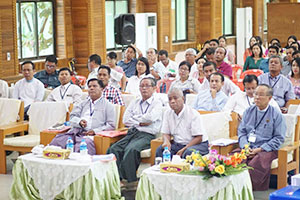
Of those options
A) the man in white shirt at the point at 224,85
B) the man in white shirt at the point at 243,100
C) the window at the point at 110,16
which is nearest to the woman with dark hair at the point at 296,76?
the man in white shirt at the point at 224,85

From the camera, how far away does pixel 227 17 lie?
22297 mm

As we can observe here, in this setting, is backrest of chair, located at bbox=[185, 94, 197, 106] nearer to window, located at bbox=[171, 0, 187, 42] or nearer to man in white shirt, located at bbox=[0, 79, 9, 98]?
man in white shirt, located at bbox=[0, 79, 9, 98]

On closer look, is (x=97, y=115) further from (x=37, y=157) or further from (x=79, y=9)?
(x=79, y=9)

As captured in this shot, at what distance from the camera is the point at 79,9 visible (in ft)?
47.9

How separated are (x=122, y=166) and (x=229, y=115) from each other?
1431 millimetres

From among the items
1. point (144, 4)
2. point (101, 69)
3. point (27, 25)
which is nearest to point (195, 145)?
point (101, 69)

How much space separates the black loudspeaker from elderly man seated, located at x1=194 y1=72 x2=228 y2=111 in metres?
5.48

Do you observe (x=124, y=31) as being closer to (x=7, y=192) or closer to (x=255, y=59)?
(x=255, y=59)

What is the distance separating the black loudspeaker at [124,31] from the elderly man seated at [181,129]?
6.85 meters

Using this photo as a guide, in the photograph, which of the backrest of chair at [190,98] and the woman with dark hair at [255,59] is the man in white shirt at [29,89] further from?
the woman with dark hair at [255,59]

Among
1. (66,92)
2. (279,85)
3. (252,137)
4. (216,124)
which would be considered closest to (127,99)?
(66,92)

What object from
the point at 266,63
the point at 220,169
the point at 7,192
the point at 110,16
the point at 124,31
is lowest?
the point at 7,192

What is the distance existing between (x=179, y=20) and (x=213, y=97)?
1064cm

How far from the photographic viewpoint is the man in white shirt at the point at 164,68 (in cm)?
1199
